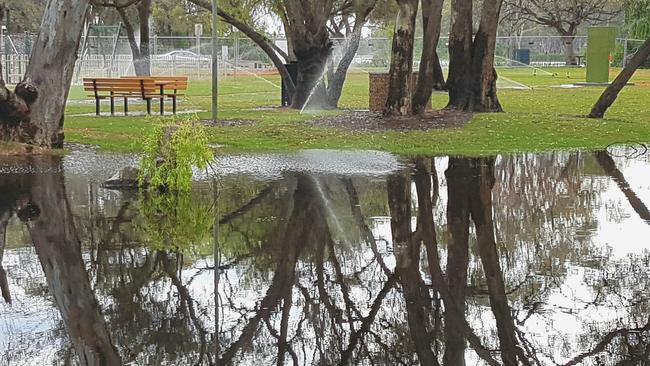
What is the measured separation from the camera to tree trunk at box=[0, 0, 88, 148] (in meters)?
14.0

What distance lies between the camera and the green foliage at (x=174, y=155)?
34.5 feet

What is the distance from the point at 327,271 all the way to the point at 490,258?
1397mm

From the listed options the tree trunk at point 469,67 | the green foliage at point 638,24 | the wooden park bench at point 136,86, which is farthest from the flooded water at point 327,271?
the green foliage at point 638,24

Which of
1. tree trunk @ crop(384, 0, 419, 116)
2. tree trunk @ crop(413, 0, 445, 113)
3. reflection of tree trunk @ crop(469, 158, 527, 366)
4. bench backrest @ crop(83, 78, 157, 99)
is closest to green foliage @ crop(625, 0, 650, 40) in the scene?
tree trunk @ crop(413, 0, 445, 113)

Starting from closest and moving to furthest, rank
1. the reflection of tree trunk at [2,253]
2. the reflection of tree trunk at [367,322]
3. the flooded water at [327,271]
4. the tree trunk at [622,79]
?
the reflection of tree trunk at [367,322] < the flooded water at [327,271] < the reflection of tree trunk at [2,253] < the tree trunk at [622,79]

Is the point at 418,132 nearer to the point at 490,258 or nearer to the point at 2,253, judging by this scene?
the point at 490,258

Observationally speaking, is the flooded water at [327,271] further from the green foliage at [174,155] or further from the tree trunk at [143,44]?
the tree trunk at [143,44]

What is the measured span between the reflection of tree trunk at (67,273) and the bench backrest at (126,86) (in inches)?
407

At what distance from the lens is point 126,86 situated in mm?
21453

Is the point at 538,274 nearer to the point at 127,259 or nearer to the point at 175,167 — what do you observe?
the point at 127,259

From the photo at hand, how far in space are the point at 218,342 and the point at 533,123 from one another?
14.8 metres

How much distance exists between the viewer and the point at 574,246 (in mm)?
8125

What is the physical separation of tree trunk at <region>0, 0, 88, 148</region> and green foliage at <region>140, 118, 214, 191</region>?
415cm

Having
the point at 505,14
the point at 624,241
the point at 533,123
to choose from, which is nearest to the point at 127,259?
the point at 624,241
